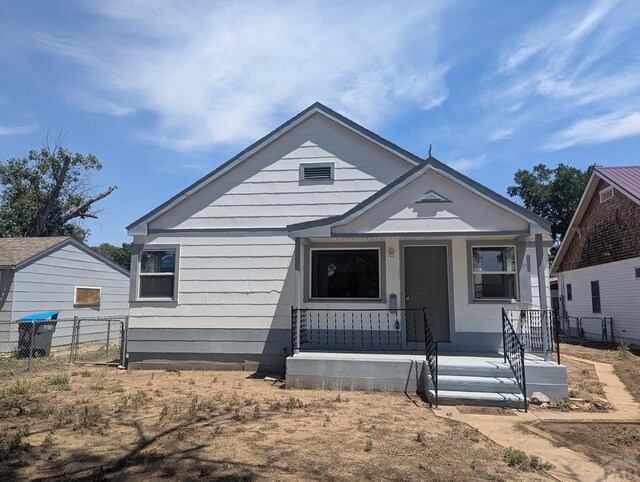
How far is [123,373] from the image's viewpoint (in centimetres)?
1012

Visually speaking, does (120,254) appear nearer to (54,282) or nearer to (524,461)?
(54,282)

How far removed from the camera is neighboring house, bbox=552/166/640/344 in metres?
15.8

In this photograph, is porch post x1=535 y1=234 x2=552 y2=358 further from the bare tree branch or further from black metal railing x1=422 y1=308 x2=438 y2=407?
the bare tree branch

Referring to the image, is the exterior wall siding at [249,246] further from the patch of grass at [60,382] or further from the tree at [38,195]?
the tree at [38,195]

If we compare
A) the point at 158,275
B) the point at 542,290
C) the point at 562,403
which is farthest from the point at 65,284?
the point at 562,403

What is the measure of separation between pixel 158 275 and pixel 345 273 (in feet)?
13.8

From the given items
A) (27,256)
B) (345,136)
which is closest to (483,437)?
(345,136)

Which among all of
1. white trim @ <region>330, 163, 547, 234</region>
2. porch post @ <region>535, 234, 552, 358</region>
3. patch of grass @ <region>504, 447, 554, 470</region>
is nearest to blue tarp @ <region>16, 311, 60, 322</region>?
white trim @ <region>330, 163, 547, 234</region>

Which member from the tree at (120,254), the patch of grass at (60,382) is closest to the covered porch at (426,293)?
the patch of grass at (60,382)

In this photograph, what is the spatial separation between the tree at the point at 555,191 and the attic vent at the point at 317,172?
30.0 m

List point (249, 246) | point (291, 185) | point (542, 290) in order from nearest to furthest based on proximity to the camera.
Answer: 1. point (542, 290)
2. point (249, 246)
3. point (291, 185)

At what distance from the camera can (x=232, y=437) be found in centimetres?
536

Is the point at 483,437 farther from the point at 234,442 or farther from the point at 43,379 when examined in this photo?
the point at 43,379

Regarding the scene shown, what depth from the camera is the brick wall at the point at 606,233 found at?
51.6ft
